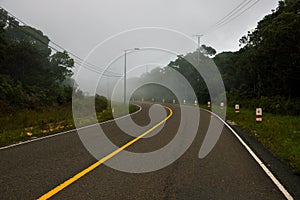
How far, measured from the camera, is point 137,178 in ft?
19.0

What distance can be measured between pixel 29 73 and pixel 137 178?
42398 millimetres

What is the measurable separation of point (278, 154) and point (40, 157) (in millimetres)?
6518

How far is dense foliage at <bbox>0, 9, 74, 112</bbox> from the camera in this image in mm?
25891

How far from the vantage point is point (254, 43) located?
37.5m

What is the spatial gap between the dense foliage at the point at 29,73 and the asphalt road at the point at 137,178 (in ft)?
53.5

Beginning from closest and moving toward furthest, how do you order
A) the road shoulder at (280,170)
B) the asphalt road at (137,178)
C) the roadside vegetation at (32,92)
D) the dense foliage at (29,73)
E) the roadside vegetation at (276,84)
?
the asphalt road at (137,178)
the road shoulder at (280,170)
the roadside vegetation at (276,84)
the roadside vegetation at (32,92)
the dense foliage at (29,73)

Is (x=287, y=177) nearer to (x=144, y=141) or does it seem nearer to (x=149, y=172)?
(x=149, y=172)

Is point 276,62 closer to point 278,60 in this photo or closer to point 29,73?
point 278,60

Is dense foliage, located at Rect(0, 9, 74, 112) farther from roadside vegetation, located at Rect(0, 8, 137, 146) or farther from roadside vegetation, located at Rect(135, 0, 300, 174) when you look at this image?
roadside vegetation, located at Rect(135, 0, 300, 174)

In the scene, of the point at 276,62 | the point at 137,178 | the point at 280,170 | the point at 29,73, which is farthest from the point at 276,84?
the point at 29,73

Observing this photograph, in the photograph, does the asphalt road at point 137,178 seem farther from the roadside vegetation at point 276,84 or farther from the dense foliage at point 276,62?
the dense foliage at point 276,62

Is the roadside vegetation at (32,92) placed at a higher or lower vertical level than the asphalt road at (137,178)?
higher

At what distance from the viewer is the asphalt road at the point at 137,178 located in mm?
4895

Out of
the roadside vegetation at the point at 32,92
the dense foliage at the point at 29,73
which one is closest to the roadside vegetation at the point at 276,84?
the roadside vegetation at the point at 32,92
